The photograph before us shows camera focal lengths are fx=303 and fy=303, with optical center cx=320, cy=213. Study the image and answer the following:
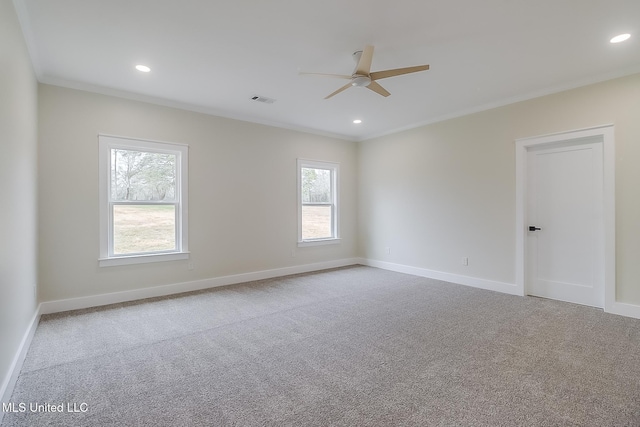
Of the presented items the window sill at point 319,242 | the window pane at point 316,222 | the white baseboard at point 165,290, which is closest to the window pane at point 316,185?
the window pane at point 316,222

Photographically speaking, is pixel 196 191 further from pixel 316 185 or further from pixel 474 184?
pixel 474 184

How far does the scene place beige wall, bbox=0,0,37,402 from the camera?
1.95 meters

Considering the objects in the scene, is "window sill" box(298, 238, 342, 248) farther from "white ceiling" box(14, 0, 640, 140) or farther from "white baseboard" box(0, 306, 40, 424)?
"white baseboard" box(0, 306, 40, 424)

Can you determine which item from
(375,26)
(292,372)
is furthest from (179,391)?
(375,26)

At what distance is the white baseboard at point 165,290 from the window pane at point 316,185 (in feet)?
4.25

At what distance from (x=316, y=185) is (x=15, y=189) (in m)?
4.41

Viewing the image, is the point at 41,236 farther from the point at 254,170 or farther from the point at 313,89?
the point at 313,89

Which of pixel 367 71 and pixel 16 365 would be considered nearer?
pixel 16 365

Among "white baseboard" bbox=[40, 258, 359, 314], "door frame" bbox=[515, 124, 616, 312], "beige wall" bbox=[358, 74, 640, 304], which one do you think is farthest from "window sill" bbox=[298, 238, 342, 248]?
"door frame" bbox=[515, 124, 616, 312]

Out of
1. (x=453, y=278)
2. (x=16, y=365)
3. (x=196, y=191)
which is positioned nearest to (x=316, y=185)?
(x=196, y=191)

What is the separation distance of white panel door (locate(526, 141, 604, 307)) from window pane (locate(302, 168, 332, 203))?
3.44 m

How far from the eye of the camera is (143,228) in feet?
13.7

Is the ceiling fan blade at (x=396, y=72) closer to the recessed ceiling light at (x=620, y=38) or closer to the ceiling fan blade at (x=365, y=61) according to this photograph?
the ceiling fan blade at (x=365, y=61)

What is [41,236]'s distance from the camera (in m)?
3.45
